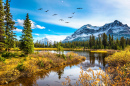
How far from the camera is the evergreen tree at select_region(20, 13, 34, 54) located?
22688 millimetres

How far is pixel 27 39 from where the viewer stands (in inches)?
903

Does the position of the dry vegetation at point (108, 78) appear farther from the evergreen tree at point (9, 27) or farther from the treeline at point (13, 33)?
the evergreen tree at point (9, 27)

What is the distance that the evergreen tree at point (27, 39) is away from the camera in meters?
22.7

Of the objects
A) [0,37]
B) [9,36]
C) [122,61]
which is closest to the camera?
[122,61]

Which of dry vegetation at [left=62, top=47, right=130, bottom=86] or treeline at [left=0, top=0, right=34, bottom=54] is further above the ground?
treeline at [left=0, top=0, right=34, bottom=54]

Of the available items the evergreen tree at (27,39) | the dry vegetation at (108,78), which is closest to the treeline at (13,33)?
the evergreen tree at (27,39)

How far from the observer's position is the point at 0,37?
19984 mm

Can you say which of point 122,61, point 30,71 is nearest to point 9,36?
point 30,71

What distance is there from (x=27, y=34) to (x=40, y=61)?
9.16m

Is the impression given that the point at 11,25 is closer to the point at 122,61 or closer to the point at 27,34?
the point at 27,34

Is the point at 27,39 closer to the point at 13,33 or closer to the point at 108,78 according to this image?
the point at 13,33

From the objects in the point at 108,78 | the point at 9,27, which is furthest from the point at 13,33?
the point at 108,78

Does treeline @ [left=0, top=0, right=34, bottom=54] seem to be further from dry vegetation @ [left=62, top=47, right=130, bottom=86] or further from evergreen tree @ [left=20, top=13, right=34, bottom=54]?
dry vegetation @ [left=62, top=47, right=130, bottom=86]

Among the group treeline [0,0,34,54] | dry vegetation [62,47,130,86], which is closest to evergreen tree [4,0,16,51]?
treeline [0,0,34,54]
